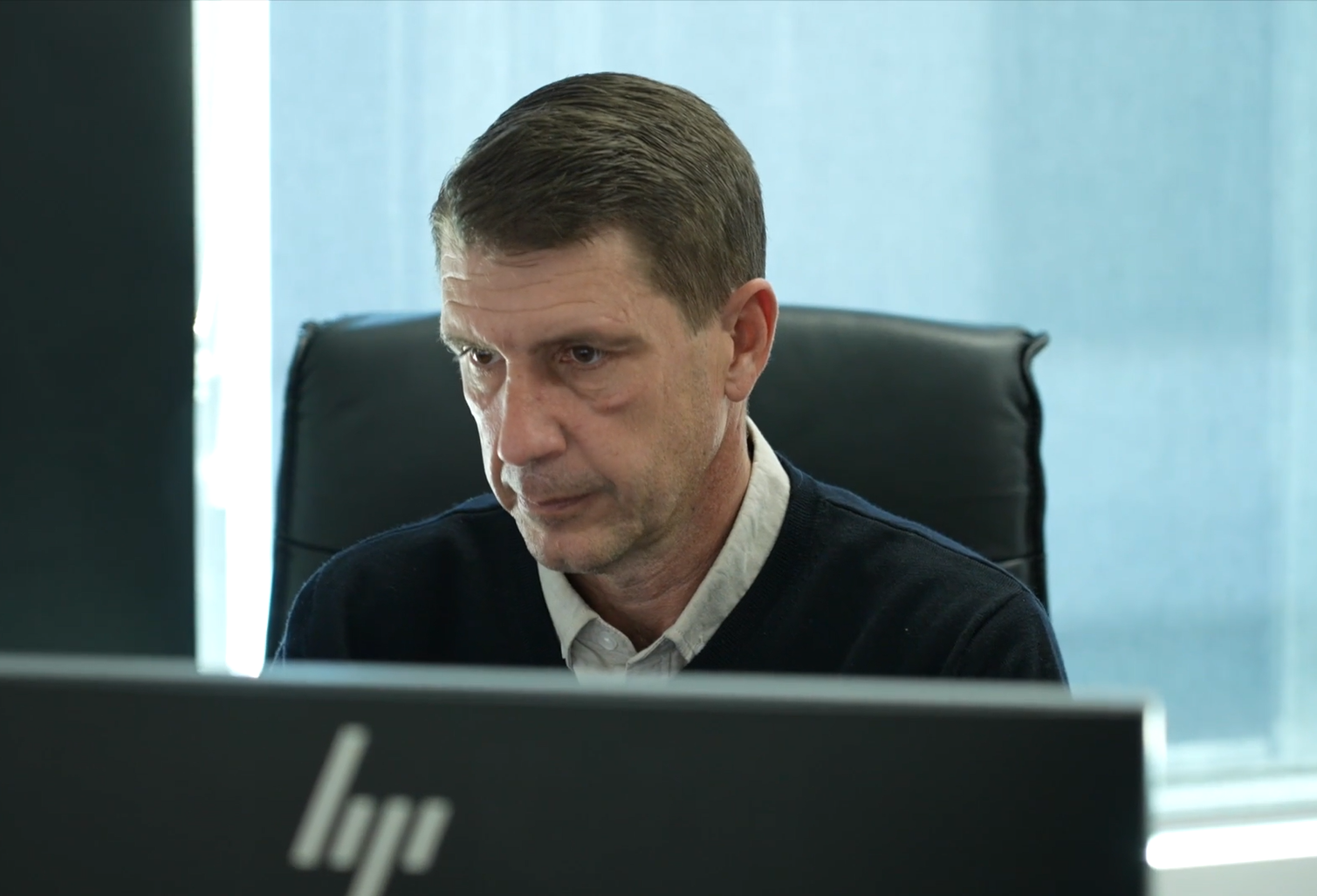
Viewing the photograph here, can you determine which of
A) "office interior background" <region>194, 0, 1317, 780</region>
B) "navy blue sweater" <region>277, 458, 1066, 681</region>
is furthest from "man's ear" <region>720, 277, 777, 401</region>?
"office interior background" <region>194, 0, 1317, 780</region>

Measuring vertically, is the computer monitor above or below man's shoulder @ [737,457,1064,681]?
above

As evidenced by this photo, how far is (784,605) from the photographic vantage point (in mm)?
1193

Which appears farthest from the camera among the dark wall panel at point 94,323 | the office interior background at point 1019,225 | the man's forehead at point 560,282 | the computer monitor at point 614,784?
the office interior background at point 1019,225

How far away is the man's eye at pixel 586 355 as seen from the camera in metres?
1.12

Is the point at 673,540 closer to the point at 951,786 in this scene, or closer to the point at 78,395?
the point at 951,786

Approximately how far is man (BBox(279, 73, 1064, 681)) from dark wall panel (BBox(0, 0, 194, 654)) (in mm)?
686

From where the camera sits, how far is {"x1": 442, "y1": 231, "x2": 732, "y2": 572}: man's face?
110cm

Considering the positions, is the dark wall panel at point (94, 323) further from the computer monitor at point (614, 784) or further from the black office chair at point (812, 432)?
the computer monitor at point (614, 784)

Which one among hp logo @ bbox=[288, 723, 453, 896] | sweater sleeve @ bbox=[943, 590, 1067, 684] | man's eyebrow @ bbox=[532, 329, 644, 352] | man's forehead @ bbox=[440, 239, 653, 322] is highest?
man's forehead @ bbox=[440, 239, 653, 322]

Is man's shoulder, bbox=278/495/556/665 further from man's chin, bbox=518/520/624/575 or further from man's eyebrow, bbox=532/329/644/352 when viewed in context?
man's eyebrow, bbox=532/329/644/352

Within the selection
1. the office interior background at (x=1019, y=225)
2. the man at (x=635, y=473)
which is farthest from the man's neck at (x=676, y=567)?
the office interior background at (x=1019, y=225)

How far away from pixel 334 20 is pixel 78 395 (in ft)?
2.07

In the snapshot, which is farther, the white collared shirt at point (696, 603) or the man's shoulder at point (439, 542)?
the man's shoulder at point (439, 542)

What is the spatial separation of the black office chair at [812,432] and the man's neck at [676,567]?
0.45 feet
